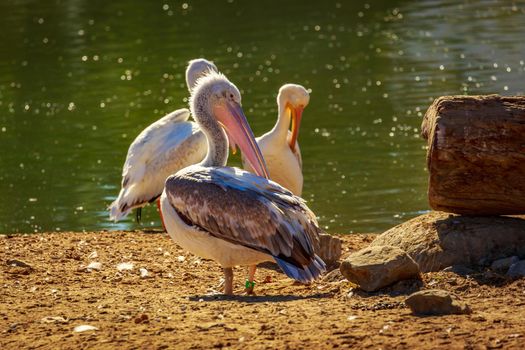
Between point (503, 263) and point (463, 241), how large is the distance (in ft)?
1.31

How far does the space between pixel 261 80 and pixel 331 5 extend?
28.5 ft

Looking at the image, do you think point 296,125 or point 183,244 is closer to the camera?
point 183,244

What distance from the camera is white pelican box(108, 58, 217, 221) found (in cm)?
1097

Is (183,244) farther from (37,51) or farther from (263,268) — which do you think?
(37,51)

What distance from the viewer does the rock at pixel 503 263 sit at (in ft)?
23.2

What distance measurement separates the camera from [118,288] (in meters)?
7.57

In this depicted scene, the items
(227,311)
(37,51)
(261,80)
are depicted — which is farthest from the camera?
(37,51)

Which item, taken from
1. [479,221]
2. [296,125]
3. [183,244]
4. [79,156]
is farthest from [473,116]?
[79,156]

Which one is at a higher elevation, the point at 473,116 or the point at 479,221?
the point at 473,116

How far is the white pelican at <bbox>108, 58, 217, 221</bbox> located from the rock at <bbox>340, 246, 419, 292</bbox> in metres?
4.46

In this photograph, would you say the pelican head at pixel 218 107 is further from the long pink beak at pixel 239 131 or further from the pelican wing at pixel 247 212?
the pelican wing at pixel 247 212

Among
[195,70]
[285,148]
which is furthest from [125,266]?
[195,70]

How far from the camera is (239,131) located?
26.7 feet

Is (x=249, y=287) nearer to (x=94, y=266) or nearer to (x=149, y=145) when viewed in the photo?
(x=94, y=266)
